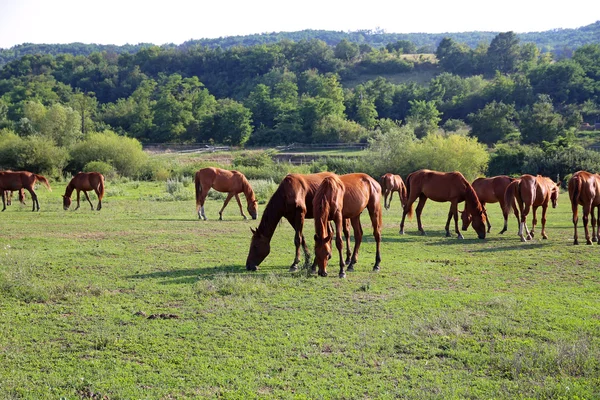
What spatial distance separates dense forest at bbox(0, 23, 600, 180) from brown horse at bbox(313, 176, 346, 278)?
36.1m

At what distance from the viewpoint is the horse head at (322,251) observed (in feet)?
35.1

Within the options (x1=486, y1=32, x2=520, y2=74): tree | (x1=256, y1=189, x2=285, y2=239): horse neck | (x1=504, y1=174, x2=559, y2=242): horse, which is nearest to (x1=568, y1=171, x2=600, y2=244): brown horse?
(x1=504, y1=174, x2=559, y2=242): horse

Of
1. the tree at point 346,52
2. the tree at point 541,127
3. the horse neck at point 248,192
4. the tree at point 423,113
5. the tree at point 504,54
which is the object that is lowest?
the horse neck at point 248,192

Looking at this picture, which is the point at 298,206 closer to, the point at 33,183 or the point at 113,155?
the point at 33,183

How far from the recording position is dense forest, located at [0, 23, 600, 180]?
199 feet

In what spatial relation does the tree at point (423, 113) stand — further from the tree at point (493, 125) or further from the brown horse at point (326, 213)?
the brown horse at point (326, 213)

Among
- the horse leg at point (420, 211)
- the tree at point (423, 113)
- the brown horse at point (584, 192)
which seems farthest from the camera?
the tree at point (423, 113)

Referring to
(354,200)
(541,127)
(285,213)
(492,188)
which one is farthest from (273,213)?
(541,127)

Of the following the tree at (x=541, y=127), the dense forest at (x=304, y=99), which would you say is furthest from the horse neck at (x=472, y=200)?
the tree at (x=541, y=127)

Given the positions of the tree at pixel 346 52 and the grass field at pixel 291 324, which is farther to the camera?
the tree at pixel 346 52

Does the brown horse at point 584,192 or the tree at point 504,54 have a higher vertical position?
the tree at point 504,54

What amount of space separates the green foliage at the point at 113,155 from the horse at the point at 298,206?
36.4m

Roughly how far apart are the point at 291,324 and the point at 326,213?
10.2ft

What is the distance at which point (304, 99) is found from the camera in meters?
87.4
